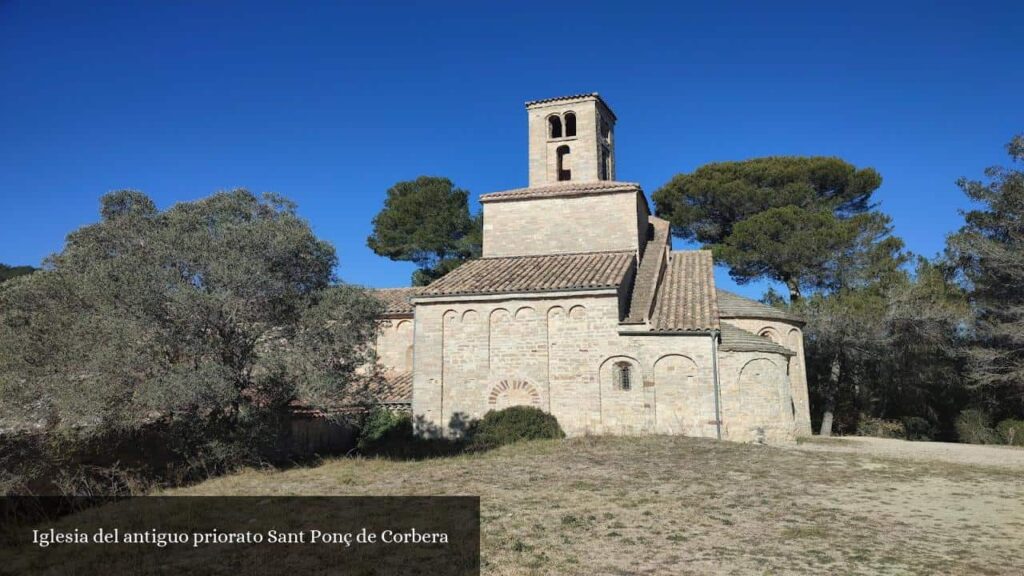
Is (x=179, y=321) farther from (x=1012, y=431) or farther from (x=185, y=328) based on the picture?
(x=1012, y=431)

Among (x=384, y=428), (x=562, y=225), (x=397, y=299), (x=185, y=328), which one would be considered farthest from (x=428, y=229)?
(x=185, y=328)

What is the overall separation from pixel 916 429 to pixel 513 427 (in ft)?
62.1

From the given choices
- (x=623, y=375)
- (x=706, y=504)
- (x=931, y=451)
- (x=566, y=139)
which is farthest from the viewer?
(x=566, y=139)

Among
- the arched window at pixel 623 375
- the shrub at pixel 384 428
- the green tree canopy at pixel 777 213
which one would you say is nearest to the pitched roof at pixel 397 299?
the shrub at pixel 384 428

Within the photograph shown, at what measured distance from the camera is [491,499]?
9.77 metres

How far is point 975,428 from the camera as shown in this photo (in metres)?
22.8

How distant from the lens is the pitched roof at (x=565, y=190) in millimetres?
20906

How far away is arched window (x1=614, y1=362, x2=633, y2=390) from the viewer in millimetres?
17234

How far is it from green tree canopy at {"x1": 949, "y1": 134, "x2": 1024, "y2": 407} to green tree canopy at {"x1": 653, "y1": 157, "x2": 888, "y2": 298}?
4.45m

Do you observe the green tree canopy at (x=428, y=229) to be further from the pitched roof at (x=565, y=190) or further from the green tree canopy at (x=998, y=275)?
the green tree canopy at (x=998, y=275)

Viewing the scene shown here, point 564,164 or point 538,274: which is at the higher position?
point 564,164

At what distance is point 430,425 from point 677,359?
7516 millimetres

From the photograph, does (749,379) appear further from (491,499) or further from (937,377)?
(937,377)

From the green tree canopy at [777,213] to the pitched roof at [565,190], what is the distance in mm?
10556
